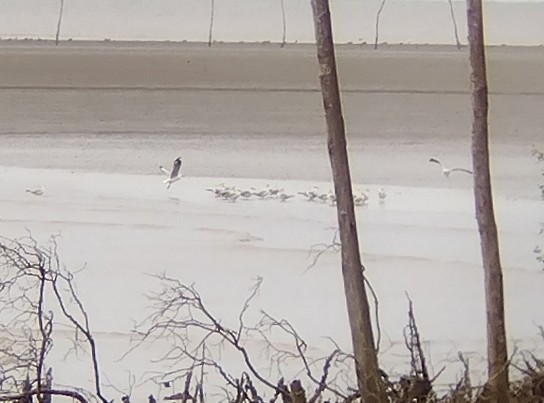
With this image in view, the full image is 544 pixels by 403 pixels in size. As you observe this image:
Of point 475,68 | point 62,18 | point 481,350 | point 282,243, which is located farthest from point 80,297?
point 62,18

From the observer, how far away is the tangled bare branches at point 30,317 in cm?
95

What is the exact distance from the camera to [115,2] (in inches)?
77.4

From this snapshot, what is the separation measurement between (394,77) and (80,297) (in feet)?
2.90

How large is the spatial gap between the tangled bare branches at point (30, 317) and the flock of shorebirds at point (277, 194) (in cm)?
33

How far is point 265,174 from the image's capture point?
1627 millimetres

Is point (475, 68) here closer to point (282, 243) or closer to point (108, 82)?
point (282, 243)

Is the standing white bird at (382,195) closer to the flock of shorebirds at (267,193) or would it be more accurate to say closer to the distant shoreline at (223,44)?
the flock of shorebirds at (267,193)

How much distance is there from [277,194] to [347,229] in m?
0.67

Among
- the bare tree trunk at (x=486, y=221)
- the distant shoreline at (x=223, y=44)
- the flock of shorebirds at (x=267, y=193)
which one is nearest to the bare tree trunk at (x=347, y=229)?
the bare tree trunk at (x=486, y=221)

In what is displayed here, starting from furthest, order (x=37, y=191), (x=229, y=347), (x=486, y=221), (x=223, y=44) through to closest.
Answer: (x=223, y=44) → (x=37, y=191) → (x=229, y=347) → (x=486, y=221)

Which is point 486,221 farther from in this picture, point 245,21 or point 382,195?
point 245,21

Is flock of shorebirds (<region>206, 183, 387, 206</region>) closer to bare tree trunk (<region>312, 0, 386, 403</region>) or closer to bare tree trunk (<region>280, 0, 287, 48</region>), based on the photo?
bare tree trunk (<region>280, 0, 287, 48</region>)

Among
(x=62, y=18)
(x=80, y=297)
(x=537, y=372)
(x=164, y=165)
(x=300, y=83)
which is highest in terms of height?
(x=62, y=18)

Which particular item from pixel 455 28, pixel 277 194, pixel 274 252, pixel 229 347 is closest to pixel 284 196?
pixel 277 194
